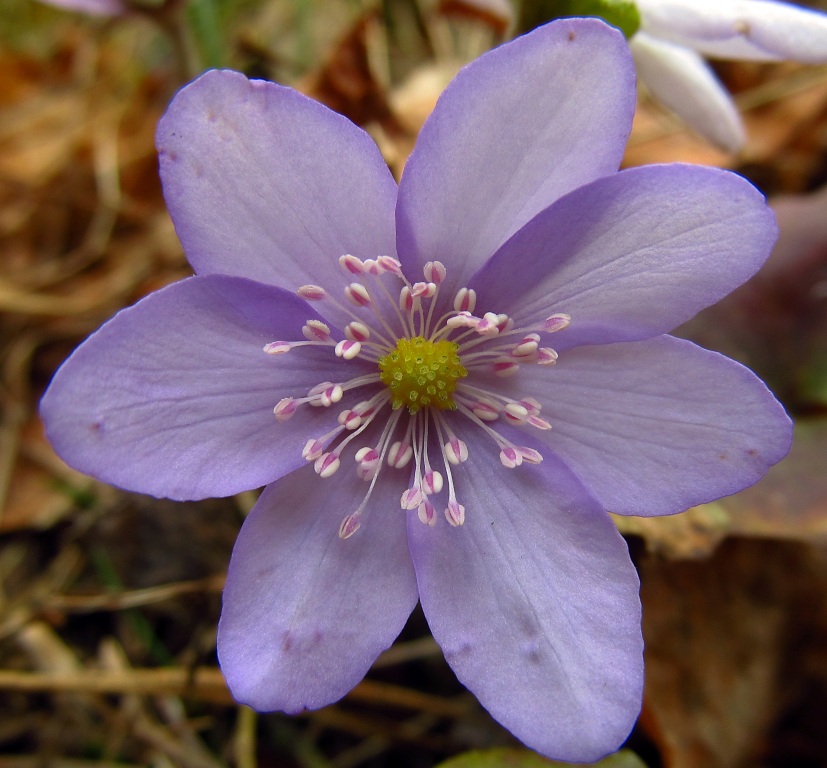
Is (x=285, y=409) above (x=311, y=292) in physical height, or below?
below

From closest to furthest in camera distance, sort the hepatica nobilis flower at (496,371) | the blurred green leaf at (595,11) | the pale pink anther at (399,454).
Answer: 1. the hepatica nobilis flower at (496,371)
2. the pale pink anther at (399,454)
3. the blurred green leaf at (595,11)

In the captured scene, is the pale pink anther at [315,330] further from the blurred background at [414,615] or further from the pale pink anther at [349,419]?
the blurred background at [414,615]

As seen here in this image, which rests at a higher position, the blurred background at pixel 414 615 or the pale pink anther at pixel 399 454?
the pale pink anther at pixel 399 454

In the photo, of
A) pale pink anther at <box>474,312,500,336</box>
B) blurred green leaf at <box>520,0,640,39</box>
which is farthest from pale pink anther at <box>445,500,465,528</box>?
blurred green leaf at <box>520,0,640,39</box>

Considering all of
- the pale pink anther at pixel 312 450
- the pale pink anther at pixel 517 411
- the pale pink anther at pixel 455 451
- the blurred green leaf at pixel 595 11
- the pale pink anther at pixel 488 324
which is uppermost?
the blurred green leaf at pixel 595 11

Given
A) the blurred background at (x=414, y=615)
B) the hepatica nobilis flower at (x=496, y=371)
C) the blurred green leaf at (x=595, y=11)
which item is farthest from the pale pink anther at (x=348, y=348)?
the blurred green leaf at (x=595, y=11)

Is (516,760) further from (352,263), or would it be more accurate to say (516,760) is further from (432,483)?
(352,263)

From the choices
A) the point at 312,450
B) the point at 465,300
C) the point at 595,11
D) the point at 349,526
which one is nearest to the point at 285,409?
the point at 312,450

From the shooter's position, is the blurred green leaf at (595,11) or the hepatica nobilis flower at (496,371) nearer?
the hepatica nobilis flower at (496,371)
